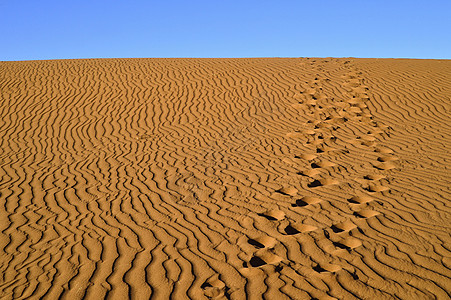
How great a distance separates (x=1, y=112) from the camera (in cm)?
1177

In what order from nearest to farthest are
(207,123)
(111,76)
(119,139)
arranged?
(119,139) → (207,123) → (111,76)

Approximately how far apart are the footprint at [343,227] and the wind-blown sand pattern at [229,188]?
0.03 metres

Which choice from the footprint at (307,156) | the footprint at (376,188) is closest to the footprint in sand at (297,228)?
the footprint at (376,188)

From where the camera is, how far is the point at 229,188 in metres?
6.42

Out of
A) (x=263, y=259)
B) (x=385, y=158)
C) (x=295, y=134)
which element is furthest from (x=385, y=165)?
(x=263, y=259)

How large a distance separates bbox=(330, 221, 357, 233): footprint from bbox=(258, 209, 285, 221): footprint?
708mm

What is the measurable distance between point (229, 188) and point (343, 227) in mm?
2163

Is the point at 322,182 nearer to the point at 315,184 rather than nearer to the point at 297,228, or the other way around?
the point at 315,184

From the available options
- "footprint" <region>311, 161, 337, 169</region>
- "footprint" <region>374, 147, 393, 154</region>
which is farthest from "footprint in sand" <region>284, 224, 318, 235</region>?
"footprint" <region>374, 147, 393, 154</region>

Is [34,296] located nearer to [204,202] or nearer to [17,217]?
[17,217]

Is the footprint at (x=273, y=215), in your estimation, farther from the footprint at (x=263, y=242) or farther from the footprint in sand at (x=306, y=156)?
the footprint in sand at (x=306, y=156)

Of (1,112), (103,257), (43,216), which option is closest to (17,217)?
(43,216)

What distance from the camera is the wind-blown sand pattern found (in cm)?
384

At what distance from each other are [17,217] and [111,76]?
10.7m
